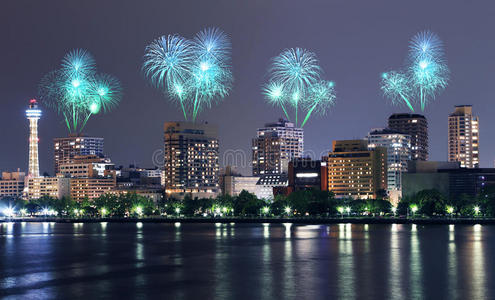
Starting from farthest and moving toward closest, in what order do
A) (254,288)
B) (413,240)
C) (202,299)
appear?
(413,240)
(254,288)
(202,299)

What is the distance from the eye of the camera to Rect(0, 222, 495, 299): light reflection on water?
71.1 metres

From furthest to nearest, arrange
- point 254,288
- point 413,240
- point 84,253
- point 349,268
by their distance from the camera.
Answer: point 413,240, point 84,253, point 349,268, point 254,288

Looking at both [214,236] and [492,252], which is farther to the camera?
[214,236]

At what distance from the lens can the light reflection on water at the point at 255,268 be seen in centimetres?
7112

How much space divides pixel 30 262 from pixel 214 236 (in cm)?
5654

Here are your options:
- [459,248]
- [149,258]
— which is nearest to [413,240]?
[459,248]

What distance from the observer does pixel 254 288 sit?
73.3m

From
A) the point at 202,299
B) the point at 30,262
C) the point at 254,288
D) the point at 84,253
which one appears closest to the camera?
the point at 202,299

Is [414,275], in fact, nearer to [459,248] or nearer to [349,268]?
[349,268]

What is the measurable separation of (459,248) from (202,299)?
5968cm

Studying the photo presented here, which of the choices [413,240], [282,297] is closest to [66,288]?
[282,297]

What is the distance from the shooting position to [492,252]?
351 ft

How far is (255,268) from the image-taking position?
90.8 metres

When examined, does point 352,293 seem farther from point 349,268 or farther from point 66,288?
point 66,288
